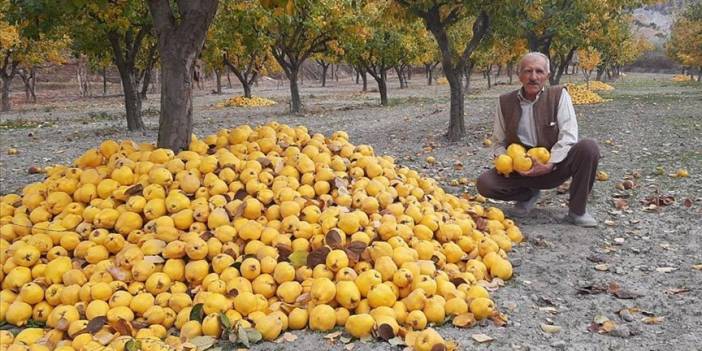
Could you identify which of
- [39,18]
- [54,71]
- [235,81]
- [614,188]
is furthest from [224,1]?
[235,81]

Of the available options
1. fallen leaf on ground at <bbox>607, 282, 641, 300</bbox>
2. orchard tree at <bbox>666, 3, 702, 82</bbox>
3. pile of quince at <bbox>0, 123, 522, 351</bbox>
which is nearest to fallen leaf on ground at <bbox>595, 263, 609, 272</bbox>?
fallen leaf on ground at <bbox>607, 282, 641, 300</bbox>

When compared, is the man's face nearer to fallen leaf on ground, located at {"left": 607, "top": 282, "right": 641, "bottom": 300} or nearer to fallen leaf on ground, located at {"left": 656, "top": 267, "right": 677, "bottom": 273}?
fallen leaf on ground, located at {"left": 656, "top": 267, "right": 677, "bottom": 273}

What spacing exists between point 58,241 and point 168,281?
988 millimetres

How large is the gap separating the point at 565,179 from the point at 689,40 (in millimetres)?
39125

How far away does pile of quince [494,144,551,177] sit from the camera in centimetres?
489

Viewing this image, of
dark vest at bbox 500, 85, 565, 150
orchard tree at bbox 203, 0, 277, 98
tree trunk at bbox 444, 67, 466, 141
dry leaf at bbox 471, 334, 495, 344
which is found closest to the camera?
dry leaf at bbox 471, 334, 495, 344

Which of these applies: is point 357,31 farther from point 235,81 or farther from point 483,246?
point 235,81

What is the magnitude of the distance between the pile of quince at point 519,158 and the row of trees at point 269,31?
7.45ft

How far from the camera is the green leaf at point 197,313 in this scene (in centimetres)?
314

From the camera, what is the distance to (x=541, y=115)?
16.8ft

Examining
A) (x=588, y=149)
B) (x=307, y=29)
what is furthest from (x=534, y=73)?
(x=307, y=29)

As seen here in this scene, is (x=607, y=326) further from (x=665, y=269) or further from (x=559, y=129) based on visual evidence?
(x=559, y=129)

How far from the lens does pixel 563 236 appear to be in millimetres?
4867

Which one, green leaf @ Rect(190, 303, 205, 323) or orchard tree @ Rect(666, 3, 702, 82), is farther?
orchard tree @ Rect(666, 3, 702, 82)
